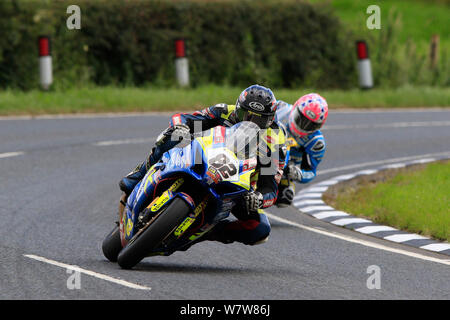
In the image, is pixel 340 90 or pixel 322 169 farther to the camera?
pixel 340 90

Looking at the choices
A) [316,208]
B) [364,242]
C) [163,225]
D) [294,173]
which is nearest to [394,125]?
[316,208]

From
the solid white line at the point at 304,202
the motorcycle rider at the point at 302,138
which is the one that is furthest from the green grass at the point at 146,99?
the motorcycle rider at the point at 302,138

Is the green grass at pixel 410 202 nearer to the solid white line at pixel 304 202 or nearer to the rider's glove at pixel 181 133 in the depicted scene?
the solid white line at pixel 304 202

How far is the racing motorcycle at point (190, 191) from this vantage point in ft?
24.1

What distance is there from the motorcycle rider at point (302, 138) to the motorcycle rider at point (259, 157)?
2.47 metres

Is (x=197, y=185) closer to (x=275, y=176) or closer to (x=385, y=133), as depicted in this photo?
(x=275, y=176)

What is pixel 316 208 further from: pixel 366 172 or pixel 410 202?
pixel 366 172

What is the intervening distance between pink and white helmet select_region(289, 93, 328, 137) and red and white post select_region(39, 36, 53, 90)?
35.2 ft

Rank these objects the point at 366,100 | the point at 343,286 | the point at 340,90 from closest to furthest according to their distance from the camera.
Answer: the point at 343,286, the point at 366,100, the point at 340,90

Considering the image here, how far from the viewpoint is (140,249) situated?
7.49 meters

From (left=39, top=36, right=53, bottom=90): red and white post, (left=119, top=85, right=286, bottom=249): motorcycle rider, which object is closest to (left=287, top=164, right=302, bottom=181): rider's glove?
(left=119, top=85, right=286, bottom=249): motorcycle rider

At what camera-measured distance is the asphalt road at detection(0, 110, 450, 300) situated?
7.11 meters

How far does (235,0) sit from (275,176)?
56.2 feet
